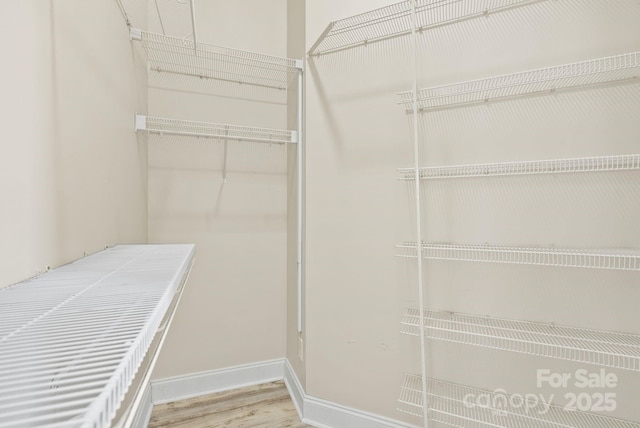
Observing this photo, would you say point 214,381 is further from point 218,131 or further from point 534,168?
point 534,168

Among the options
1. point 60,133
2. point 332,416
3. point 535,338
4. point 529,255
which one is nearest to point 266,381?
point 332,416

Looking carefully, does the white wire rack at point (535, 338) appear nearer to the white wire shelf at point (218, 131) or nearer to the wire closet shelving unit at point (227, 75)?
the wire closet shelving unit at point (227, 75)

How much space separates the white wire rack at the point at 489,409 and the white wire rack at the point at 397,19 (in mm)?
1687

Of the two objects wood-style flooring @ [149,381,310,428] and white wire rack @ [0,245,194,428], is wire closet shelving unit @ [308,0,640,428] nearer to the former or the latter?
wood-style flooring @ [149,381,310,428]

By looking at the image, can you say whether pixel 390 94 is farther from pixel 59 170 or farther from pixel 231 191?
pixel 59 170

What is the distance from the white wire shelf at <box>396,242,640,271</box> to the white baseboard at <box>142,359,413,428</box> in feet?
2.86

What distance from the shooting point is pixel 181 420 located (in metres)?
1.71

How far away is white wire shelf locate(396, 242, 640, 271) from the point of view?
3.69 feet

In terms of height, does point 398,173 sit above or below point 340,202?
above

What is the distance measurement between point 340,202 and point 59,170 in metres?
1.21

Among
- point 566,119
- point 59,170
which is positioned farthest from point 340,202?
point 59,170

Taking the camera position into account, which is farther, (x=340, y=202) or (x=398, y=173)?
(x=340, y=202)

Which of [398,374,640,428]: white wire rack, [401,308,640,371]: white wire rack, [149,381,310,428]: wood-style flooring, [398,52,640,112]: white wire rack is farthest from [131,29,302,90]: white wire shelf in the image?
[149,381,310,428]: wood-style flooring

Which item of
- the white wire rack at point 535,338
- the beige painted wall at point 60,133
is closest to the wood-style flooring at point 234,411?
the white wire rack at point 535,338
